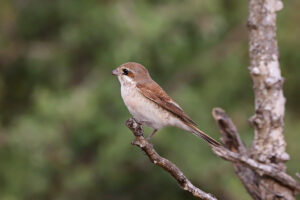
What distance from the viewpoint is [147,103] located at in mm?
4465

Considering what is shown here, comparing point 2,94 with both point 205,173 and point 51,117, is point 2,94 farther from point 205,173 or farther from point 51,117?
point 205,173

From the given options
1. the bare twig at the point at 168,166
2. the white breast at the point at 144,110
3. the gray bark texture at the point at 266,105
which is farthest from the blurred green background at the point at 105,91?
the bare twig at the point at 168,166

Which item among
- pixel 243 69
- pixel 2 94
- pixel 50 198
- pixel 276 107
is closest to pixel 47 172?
pixel 50 198

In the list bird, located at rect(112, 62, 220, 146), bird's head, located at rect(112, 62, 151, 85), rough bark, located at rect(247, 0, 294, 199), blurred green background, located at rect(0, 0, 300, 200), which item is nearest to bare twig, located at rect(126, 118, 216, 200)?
rough bark, located at rect(247, 0, 294, 199)

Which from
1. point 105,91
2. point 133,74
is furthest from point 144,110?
point 105,91

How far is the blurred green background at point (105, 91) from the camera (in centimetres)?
730

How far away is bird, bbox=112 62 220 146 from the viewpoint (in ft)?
14.4

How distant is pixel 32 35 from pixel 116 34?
1532mm

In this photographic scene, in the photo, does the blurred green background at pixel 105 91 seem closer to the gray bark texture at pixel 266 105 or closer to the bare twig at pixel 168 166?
the gray bark texture at pixel 266 105

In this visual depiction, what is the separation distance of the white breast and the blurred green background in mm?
2562

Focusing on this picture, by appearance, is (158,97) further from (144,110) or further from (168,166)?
(168,166)

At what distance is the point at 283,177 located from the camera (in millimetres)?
3832

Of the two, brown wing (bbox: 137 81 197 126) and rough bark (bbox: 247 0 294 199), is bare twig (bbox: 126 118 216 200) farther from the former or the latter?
brown wing (bbox: 137 81 197 126)

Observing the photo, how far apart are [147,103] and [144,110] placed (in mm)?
76
